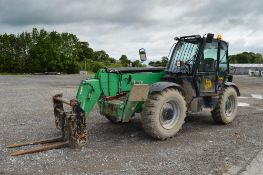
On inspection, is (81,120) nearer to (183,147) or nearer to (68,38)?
(183,147)

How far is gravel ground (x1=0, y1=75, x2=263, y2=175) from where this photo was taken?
20.5 ft

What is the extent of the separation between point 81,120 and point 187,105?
10.4 feet

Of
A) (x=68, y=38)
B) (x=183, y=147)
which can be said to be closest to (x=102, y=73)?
(x=183, y=147)

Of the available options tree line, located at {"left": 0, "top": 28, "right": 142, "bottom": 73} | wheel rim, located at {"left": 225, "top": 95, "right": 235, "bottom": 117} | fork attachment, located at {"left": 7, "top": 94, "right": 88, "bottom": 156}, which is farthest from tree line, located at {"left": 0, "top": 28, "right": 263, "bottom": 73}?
fork attachment, located at {"left": 7, "top": 94, "right": 88, "bottom": 156}

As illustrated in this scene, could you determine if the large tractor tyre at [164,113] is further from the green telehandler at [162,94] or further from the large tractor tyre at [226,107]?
the large tractor tyre at [226,107]

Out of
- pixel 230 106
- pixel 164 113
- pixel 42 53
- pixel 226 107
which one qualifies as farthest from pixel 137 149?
pixel 42 53

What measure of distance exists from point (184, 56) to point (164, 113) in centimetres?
200

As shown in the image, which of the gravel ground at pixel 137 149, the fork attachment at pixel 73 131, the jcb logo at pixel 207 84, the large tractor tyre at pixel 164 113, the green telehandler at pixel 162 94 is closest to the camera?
the gravel ground at pixel 137 149

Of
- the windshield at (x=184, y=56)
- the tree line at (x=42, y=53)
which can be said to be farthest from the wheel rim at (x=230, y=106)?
the tree line at (x=42, y=53)

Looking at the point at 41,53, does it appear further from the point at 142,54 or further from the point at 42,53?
the point at 142,54

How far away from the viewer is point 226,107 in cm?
1036

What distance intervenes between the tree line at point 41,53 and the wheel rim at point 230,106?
64.3 meters

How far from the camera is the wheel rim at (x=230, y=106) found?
10.4 m

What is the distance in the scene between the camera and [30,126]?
9.73 m
